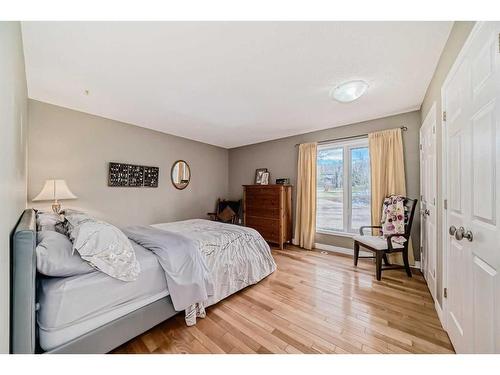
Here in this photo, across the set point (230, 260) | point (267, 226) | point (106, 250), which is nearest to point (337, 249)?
point (267, 226)

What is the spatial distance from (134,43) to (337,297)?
298 cm

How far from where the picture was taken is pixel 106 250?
134 cm

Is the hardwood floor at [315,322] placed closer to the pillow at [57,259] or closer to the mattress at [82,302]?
the mattress at [82,302]

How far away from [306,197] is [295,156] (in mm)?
891

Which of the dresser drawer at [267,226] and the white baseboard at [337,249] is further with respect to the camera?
the dresser drawer at [267,226]

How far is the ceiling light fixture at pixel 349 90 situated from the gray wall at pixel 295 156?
129 centimetres

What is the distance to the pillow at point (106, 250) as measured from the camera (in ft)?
4.25

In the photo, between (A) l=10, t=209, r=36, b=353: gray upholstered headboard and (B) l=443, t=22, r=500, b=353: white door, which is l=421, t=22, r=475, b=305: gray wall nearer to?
(B) l=443, t=22, r=500, b=353: white door

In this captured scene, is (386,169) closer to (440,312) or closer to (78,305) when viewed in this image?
(440,312)

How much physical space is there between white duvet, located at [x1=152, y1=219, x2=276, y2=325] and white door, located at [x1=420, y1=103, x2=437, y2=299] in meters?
1.77

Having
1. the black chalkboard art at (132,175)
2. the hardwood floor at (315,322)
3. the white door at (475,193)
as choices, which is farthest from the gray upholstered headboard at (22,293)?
the black chalkboard art at (132,175)

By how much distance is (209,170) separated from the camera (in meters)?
4.88
